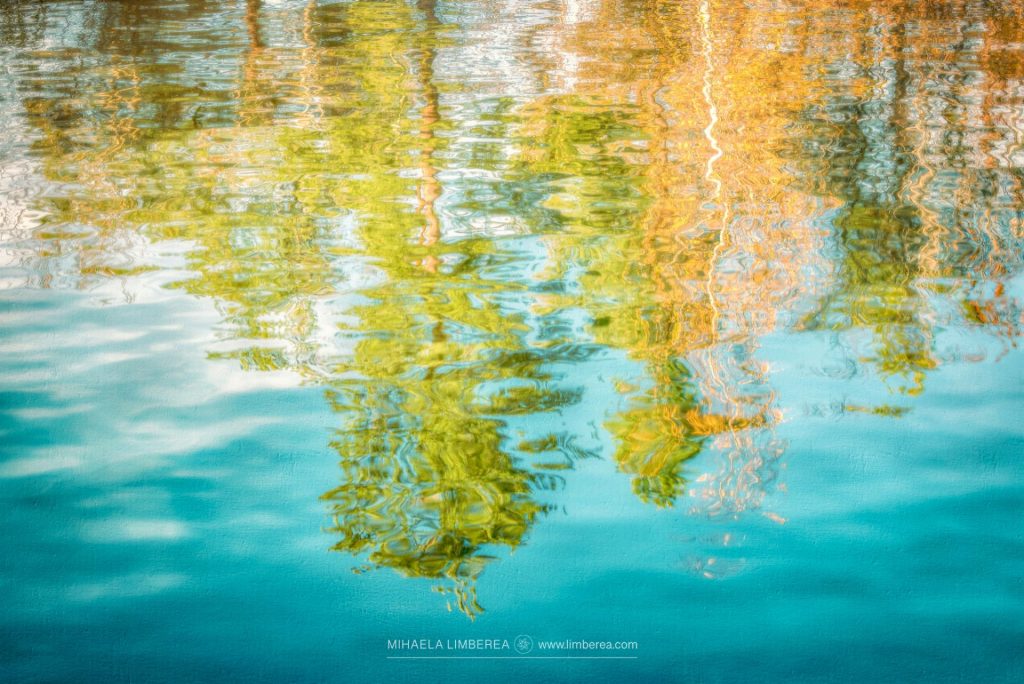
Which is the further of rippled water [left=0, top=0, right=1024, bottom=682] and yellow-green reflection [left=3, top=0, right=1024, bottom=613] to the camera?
yellow-green reflection [left=3, top=0, right=1024, bottom=613]

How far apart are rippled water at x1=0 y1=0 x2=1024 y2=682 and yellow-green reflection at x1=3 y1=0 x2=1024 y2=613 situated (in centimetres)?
4

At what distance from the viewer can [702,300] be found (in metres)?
7.77

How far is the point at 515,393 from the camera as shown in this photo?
20.7 feet

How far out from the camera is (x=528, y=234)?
9.43 meters

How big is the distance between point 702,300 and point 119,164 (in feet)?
24.0

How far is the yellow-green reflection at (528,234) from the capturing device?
5.74 metres

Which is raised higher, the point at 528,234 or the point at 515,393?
the point at 528,234

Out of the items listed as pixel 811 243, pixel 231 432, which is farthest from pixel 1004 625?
pixel 811 243

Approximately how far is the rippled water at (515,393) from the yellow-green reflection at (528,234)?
0.04m

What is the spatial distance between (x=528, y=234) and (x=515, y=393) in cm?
334

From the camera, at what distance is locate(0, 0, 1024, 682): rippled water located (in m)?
4.36

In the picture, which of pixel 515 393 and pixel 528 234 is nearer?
pixel 515 393

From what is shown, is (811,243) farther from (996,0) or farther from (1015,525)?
(996,0)

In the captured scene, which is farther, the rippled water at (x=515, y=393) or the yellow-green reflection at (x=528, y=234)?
the yellow-green reflection at (x=528, y=234)
